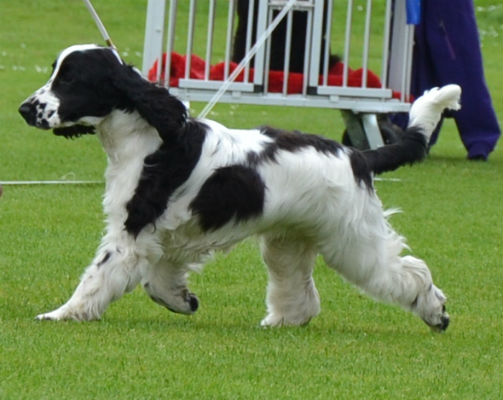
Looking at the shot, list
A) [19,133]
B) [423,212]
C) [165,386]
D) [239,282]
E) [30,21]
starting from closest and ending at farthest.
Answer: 1. [165,386]
2. [239,282]
3. [423,212]
4. [19,133]
5. [30,21]

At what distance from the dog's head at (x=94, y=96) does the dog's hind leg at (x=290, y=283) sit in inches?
36.3

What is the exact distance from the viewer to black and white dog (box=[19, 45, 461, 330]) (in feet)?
21.3

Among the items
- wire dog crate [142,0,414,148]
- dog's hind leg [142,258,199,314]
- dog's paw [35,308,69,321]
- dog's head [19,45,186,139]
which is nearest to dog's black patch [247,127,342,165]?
dog's head [19,45,186,139]

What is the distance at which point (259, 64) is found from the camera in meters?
12.5

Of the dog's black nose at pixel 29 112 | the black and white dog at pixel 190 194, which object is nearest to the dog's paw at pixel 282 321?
the black and white dog at pixel 190 194

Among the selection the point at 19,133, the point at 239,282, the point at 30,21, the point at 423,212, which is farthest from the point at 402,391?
the point at 30,21

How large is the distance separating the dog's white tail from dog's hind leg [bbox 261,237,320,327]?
1.82ft

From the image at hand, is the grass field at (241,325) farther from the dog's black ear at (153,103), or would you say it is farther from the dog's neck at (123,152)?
the dog's black ear at (153,103)

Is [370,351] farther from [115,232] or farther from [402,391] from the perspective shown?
[115,232]

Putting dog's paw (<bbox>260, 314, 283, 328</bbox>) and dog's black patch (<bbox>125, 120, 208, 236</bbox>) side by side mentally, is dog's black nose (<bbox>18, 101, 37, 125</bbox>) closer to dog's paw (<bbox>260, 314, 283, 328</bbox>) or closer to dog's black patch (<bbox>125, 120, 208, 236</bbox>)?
dog's black patch (<bbox>125, 120, 208, 236</bbox>)

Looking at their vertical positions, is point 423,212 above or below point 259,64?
below

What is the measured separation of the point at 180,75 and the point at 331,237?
21.1 ft

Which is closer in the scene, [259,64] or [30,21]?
[259,64]

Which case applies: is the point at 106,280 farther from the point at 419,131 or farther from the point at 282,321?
the point at 419,131
